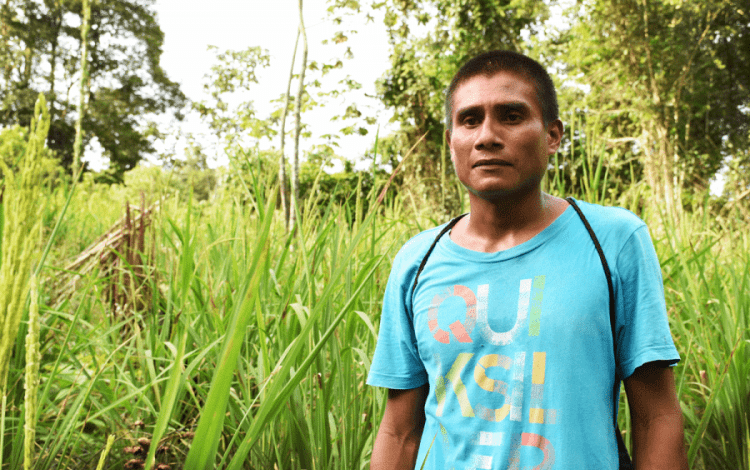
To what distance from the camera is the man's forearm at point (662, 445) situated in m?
0.97

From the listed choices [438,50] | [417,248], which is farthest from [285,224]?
[438,50]

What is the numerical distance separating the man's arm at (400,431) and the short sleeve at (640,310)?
498 millimetres

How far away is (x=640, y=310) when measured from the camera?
102 centimetres

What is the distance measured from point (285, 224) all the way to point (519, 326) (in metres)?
1.03

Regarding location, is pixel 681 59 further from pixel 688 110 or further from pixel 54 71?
pixel 54 71

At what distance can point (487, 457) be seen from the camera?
1.04 meters

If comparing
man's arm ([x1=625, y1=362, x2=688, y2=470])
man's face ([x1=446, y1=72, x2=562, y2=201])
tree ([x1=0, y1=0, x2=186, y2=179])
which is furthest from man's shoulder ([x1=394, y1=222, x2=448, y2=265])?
tree ([x1=0, y1=0, x2=186, y2=179])

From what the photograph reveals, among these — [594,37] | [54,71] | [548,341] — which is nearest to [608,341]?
[548,341]

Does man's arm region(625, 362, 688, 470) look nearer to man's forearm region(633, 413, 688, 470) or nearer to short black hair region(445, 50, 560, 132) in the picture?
man's forearm region(633, 413, 688, 470)

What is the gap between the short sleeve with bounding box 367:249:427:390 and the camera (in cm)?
126

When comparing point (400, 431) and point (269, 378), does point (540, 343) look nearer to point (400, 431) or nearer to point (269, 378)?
point (400, 431)

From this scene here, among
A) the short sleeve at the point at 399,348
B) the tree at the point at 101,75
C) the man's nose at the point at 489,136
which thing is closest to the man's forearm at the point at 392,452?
the short sleeve at the point at 399,348

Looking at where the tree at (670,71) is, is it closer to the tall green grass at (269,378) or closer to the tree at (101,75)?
the tall green grass at (269,378)

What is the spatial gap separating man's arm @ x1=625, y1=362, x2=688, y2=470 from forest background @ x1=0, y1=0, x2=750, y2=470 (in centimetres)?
24
